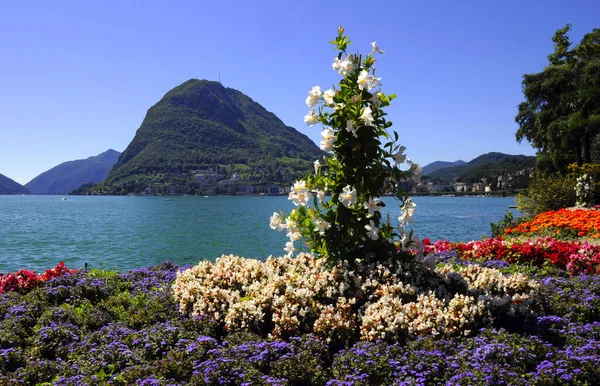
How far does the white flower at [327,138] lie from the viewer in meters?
6.12

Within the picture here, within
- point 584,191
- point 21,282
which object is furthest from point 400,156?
point 584,191

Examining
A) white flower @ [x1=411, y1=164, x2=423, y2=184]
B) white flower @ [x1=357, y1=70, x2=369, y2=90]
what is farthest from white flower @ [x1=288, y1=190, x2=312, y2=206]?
white flower @ [x1=357, y1=70, x2=369, y2=90]

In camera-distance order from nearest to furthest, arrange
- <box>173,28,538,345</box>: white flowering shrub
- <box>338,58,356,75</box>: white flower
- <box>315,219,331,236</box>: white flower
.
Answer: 1. <box>173,28,538,345</box>: white flowering shrub
2. <box>315,219,331,236</box>: white flower
3. <box>338,58,356,75</box>: white flower

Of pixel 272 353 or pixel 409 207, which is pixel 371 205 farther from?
pixel 272 353

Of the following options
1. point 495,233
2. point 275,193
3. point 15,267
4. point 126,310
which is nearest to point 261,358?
point 126,310

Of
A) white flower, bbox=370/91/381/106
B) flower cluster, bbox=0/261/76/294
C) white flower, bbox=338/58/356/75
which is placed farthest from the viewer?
flower cluster, bbox=0/261/76/294

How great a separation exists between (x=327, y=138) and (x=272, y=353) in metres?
2.84

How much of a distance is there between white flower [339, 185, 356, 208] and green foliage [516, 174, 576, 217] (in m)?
19.8

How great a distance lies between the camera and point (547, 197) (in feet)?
73.6

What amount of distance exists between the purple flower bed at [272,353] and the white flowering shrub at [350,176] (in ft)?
5.36

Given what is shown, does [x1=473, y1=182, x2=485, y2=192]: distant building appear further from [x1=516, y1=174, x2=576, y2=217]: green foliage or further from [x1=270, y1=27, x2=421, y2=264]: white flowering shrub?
[x1=270, y1=27, x2=421, y2=264]: white flowering shrub

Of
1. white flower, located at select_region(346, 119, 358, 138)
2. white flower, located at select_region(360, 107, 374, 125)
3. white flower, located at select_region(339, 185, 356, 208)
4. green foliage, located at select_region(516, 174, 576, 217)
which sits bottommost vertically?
green foliage, located at select_region(516, 174, 576, 217)

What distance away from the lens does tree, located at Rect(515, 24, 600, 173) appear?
32938 millimetres

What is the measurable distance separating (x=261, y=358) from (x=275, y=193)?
188 meters
